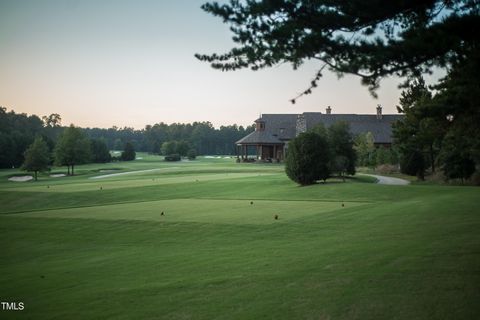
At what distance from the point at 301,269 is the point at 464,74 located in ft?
18.1

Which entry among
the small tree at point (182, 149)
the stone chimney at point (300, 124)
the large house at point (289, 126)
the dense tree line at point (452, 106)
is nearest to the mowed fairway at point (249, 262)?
the dense tree line at point (452, 106)

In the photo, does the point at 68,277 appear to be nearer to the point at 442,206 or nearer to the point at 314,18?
the point at 314,18

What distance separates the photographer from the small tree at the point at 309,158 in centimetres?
3294

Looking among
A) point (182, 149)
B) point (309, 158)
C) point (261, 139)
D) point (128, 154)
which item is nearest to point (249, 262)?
point (309, 158)

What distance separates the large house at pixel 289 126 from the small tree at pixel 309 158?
38.6 meters

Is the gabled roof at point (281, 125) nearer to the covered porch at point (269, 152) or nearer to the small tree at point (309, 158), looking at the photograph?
the covered porch at point (269, 152)

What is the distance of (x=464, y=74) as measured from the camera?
30.4ft

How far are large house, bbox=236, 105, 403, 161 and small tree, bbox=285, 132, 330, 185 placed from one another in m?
38.6

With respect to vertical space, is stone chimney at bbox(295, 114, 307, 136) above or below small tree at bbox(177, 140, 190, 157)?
above

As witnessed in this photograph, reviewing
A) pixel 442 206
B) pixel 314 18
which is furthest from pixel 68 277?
pixel 442 206

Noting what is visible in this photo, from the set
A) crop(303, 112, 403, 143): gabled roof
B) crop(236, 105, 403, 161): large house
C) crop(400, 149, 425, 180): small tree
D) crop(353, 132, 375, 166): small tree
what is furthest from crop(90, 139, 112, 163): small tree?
crop(400, 149, 425, 180): small tree

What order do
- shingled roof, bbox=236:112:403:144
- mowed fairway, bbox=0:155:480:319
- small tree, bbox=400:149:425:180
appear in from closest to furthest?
mowed fairway, bbox=0:155:480:319 < small tree, bbox=400:149:425:180 < shingled roof, bbox=236:112:403:144

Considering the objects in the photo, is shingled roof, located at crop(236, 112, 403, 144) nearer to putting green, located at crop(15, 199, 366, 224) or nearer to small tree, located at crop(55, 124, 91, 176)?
small tree, located at crop(55, 124, 91, 176)

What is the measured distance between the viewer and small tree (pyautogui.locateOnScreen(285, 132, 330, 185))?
32.9 metres
